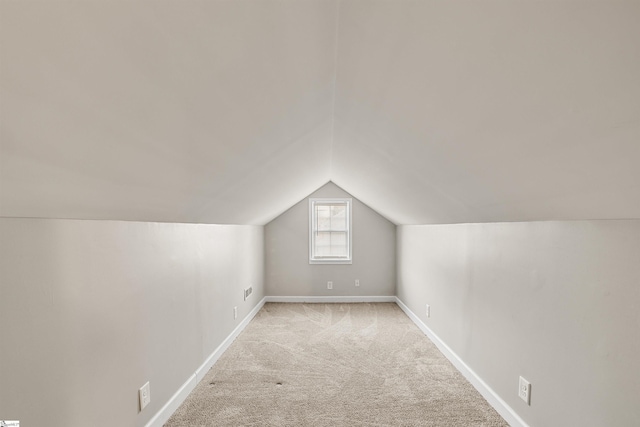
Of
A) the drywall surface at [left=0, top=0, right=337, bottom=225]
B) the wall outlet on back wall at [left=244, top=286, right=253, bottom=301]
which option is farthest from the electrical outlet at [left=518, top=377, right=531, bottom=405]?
the wall outlet on back wall at [left=244, top=286, right=253, bottom=301]

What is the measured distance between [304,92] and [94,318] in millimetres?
1430

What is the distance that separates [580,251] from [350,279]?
175 inches

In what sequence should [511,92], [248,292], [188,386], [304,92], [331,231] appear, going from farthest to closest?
1. [331,231]
2. [248,292]
3. [188,386]
4. [304,92]
5. [511,92]

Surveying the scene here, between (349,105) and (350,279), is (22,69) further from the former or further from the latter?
(350,279)

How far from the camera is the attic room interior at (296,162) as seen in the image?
736 mm

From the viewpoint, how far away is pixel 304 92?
62.6 inches

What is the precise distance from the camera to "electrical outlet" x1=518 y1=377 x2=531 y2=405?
2.06 m

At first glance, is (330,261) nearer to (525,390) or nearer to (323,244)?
(323,244)

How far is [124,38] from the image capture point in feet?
2.26

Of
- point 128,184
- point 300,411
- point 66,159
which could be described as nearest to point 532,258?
point 300,411

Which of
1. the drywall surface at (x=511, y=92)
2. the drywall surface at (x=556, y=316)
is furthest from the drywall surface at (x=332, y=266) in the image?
the drywall surface at (x=511, y=92)

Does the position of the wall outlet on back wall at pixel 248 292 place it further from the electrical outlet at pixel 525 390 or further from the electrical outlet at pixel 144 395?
the electrical outlet at pixel 525 390

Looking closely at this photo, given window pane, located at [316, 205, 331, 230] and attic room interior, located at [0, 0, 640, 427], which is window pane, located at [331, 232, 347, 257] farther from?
attic room interior, located at [0, 0, 640, 427]

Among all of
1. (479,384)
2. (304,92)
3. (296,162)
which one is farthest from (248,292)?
(304,92)
